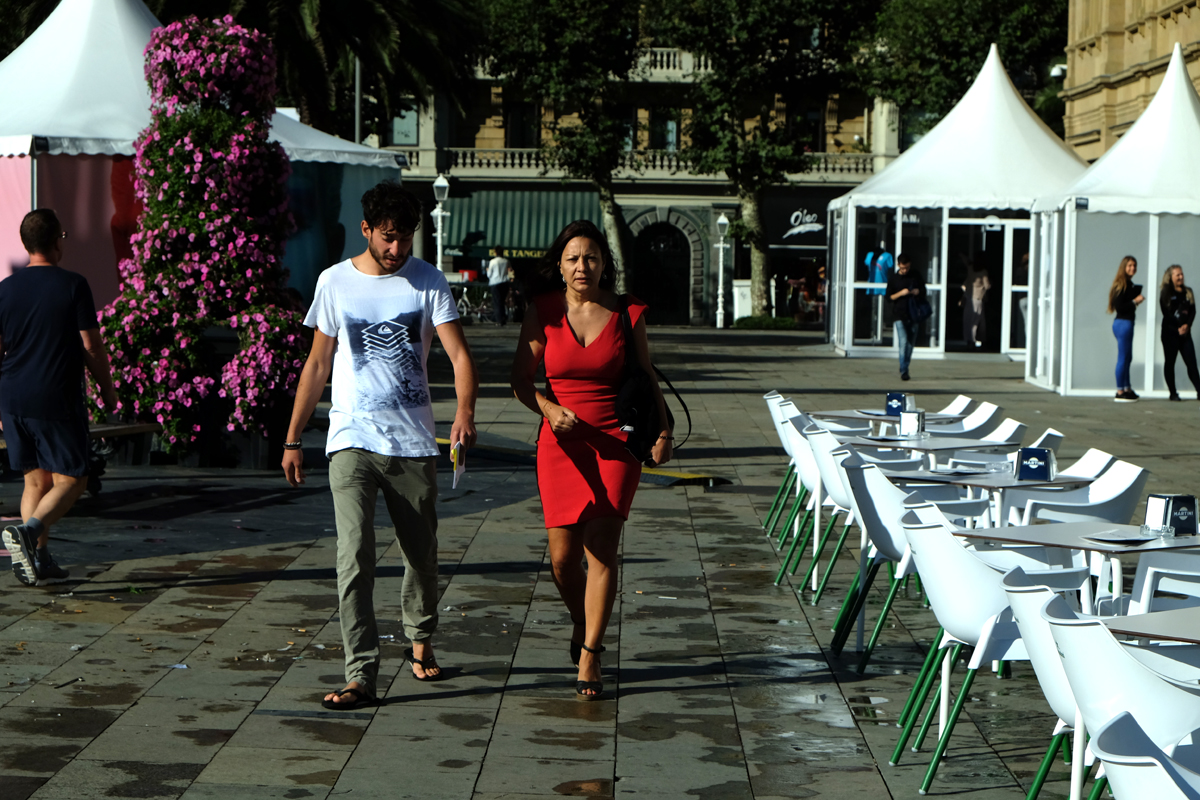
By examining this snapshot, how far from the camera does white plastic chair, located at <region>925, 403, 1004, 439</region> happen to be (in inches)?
383

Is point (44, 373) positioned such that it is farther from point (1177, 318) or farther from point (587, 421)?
point (1177, 318)

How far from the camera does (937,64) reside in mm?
43656

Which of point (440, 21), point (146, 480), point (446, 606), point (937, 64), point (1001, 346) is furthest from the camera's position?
point (937, 64)

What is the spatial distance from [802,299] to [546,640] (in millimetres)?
39624

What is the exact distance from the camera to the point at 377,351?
553cm

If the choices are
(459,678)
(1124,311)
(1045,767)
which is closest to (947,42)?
(1124,311)

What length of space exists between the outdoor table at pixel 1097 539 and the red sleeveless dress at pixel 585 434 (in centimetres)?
123

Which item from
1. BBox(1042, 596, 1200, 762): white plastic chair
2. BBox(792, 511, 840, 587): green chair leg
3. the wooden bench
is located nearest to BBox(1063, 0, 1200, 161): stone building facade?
the wooden bench

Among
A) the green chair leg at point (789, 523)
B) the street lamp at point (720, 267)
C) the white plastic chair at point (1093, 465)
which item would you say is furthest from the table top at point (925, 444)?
the street lamp at point (720, 267)

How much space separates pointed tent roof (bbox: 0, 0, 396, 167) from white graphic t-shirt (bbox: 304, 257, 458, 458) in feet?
31.9

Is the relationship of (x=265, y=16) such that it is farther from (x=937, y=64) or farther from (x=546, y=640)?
(x=937, y=64)

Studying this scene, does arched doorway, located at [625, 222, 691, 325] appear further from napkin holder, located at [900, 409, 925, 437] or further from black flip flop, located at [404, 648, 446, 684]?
black flip flop, located at [404, 648, 446, 684]

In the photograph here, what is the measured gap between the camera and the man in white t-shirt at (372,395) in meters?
5.51

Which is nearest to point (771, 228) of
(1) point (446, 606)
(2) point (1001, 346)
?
(2) point (1001, 346)
